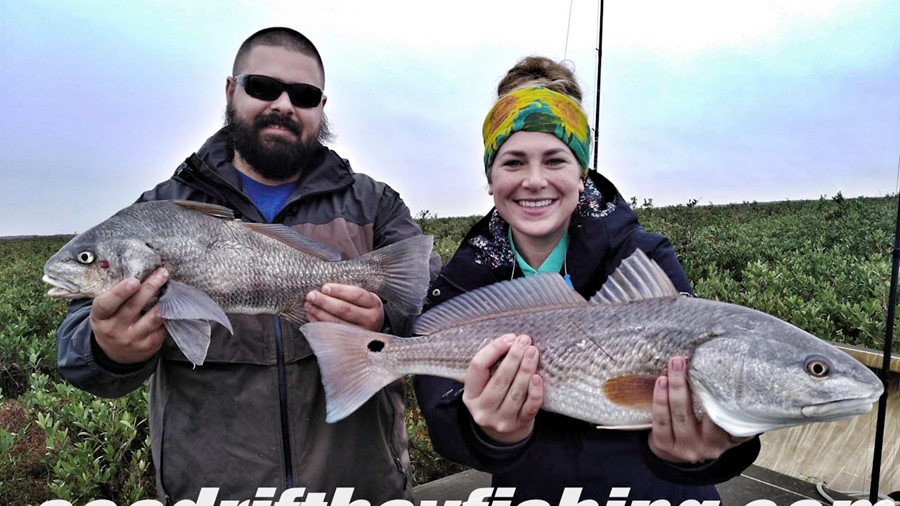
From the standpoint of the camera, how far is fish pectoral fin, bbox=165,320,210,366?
257 centimetres

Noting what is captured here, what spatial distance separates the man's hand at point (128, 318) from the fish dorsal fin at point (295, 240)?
18.6 inches

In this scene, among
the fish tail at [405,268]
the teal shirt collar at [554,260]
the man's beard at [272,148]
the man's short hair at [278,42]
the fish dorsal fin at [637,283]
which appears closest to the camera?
the fish dorsal fin at [637,283]

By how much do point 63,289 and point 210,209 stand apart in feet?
2.27

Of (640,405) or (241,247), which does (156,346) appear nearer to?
(241,247)

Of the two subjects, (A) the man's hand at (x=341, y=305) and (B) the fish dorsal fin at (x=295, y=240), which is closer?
(A) the man's hand at (x=341, y=305)

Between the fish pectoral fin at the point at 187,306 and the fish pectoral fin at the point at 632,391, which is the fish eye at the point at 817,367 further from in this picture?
the fish pectoral fin at the point at 187,306

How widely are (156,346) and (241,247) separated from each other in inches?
22.3

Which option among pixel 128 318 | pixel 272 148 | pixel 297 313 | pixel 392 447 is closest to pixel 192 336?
pixel 128 318

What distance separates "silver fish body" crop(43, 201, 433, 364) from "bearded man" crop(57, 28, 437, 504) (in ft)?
0.40

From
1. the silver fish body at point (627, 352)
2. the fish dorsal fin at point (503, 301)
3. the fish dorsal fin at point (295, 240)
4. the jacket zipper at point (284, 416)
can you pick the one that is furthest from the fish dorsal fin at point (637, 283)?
the jacket zipper at point (284, 416)

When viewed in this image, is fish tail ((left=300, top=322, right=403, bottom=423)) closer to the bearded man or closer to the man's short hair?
the bearded man

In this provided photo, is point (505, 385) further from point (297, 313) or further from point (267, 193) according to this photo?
point (267, 193)

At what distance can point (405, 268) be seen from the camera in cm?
284

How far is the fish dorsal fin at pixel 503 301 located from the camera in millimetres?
2697
